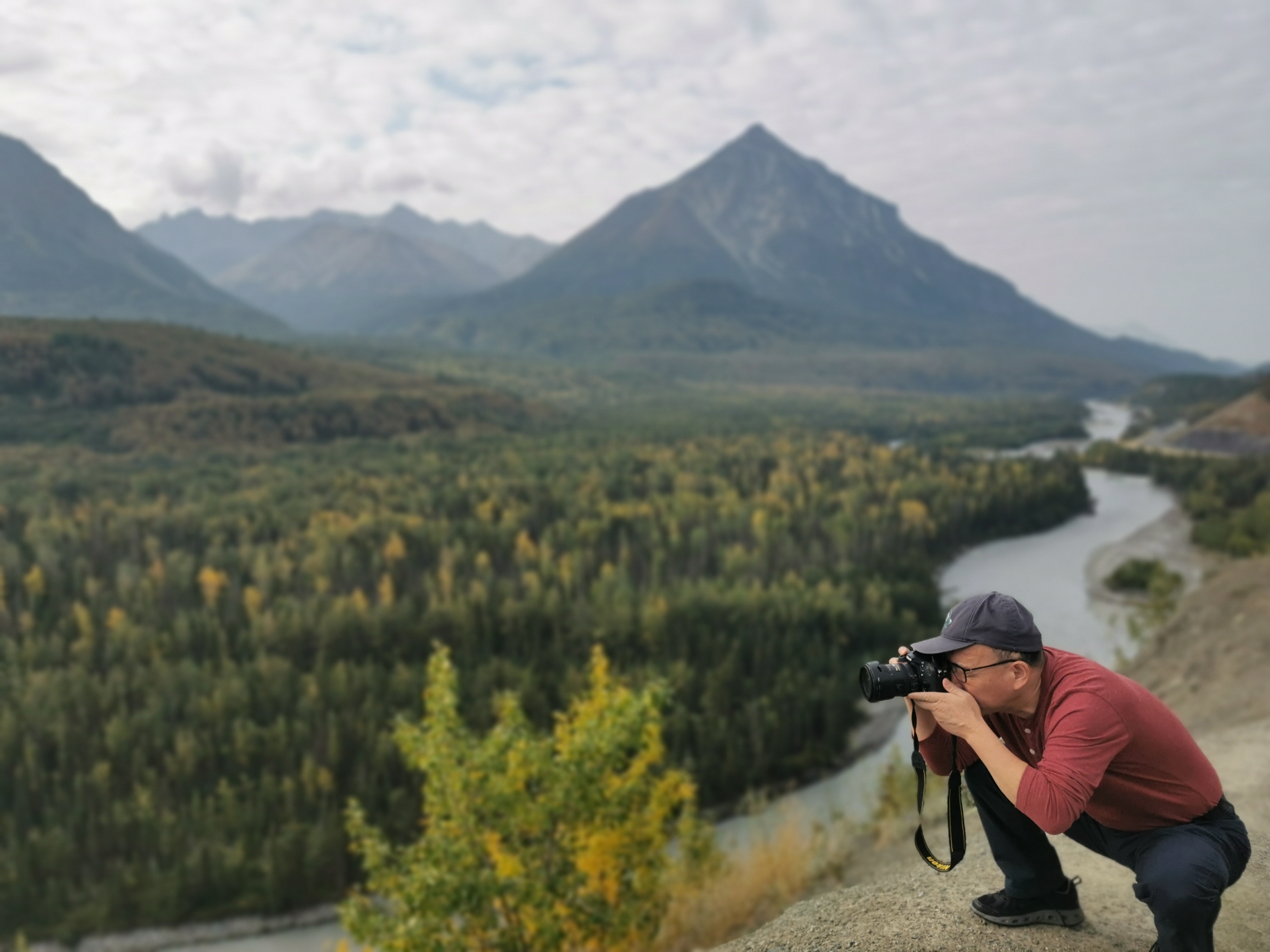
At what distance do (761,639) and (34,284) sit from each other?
83.0 metres

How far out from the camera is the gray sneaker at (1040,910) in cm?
691

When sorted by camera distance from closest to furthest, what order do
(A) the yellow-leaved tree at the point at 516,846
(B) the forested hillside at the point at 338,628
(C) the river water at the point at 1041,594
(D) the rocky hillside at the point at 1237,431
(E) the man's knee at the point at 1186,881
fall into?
(E) the man's knee at the point at 1186,881, (A) the yellow-leaved tree at the point at 516,846, (B) the forested hillside at the point at 338,628, (C) the river water at the point at 1041,594, (D) the rocky hillside at the point at 1237,431

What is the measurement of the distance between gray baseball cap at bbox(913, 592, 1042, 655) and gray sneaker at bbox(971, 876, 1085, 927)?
2.76 metres

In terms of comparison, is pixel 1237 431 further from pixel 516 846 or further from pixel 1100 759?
pixel 1100 759

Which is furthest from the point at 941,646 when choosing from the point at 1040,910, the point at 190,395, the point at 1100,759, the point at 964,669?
the point at 190,395

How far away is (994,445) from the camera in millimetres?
164250

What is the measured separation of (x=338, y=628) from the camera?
5459cm

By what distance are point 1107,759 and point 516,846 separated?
1421 centimetres

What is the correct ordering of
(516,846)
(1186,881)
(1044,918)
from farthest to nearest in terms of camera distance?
(516,846) → (1044,918) → (1186,881)

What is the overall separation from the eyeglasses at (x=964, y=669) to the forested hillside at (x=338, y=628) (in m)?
37.6

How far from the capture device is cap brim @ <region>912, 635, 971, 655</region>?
568 cm

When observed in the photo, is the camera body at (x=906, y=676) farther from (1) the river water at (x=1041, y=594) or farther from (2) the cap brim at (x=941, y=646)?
(1) the river water at (x=1041, y=594)

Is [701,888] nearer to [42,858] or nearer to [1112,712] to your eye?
[1112,712]

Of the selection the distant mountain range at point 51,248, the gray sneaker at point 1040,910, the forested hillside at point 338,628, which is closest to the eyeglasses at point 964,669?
the gray sneaker at point 1040,910
